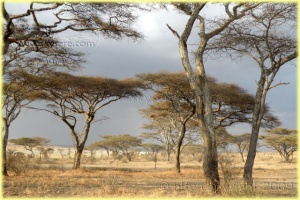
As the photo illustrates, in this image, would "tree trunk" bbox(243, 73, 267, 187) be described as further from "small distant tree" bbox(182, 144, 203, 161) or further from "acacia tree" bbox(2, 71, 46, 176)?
"small distant tree" bbox(182, 144, 203, 161)

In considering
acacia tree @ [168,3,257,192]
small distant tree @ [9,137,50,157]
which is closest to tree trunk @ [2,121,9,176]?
acacia tree @ [168,3,257,192]

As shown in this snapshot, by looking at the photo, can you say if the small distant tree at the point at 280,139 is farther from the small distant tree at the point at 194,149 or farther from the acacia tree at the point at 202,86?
the acacia tree at the point at 202,86

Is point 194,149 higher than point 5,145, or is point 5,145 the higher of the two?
point 194,149

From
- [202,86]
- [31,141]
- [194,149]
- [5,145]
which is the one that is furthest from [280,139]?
[202,86]

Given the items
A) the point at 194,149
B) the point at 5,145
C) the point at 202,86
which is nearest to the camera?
the point at 202,86

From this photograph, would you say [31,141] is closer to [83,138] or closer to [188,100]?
[83,138]

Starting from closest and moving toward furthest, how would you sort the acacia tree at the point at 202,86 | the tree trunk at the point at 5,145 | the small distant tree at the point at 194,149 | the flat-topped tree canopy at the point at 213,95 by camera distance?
the acacia tree at the point at 202,86 → the tree trunk at the point at 5,145 → the flat-topped tree canopy at the point at 213,95 → the small distant tree at the point at 194,149

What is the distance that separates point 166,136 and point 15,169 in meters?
19.4

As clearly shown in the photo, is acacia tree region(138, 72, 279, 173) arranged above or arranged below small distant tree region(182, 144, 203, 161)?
above

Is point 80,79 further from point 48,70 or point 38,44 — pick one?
point 38,44

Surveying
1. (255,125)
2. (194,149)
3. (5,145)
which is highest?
(255,125)

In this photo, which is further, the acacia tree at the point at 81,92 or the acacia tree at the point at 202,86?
the acacia tree at the point at 81,92

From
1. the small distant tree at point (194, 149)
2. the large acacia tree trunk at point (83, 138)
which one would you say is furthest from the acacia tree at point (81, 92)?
the small distant tree at point (194, 149)

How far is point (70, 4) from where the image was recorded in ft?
32.0
